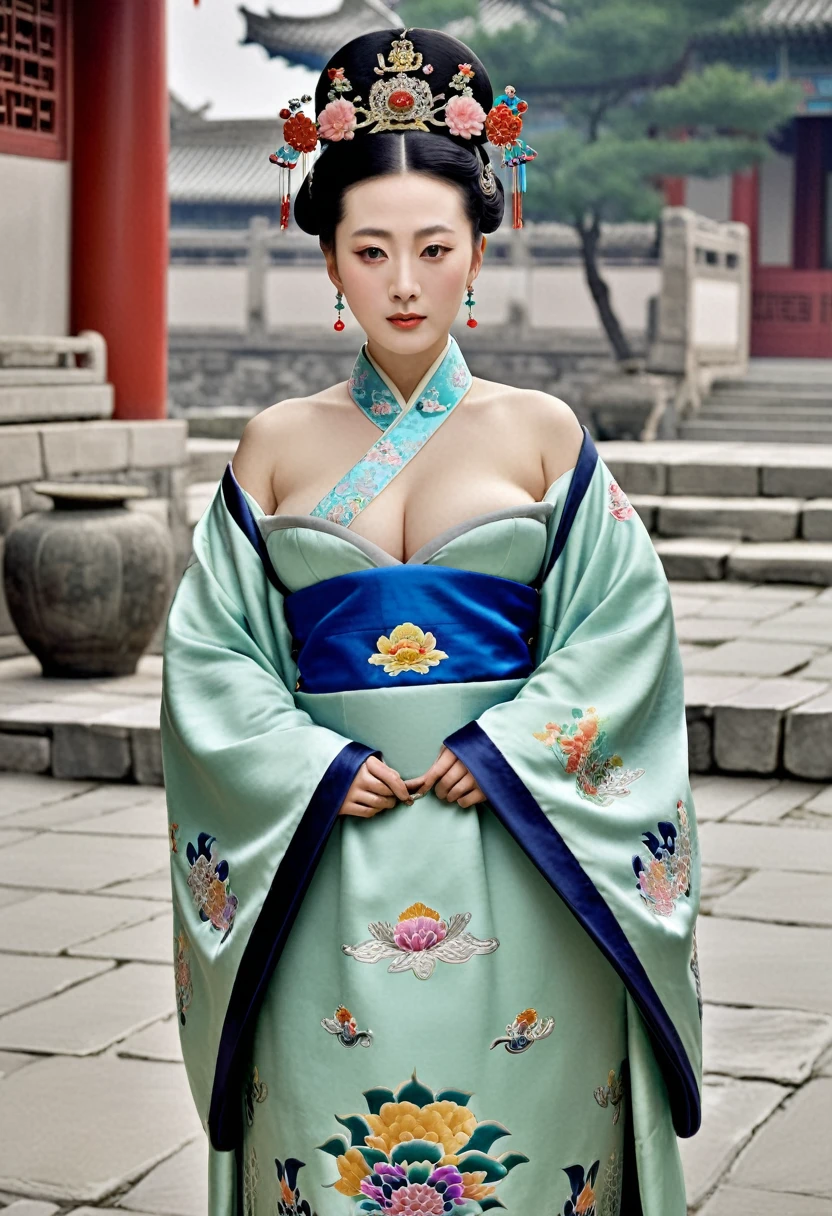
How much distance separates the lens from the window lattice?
854cm

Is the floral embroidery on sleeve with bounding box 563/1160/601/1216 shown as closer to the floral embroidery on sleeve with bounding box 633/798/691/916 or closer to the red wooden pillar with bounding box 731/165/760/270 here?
the floral embroidery on sleeve with bounding box 633/798/691/916

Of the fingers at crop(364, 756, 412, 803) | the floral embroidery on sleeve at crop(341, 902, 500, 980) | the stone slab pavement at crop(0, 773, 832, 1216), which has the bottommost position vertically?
the stone slab pavement at crop(0, 773, 832, 1216)

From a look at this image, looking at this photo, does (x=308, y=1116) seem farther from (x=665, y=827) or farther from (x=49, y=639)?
(x=49, y=639)

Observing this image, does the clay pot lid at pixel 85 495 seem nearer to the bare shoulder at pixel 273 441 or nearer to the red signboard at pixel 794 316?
the bare shoulder at pixel 273 441

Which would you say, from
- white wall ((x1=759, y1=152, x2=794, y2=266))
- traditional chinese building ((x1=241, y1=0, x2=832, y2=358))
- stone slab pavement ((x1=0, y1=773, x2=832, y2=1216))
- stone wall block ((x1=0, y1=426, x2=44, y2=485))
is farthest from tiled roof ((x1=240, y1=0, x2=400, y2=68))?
stone slab pavement ((x1=0, y1=773, x2=832, y2=1216))

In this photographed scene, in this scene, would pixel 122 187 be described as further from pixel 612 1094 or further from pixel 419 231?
pixel 612 1094

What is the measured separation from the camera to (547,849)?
6.84 feet

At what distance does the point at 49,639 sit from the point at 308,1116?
5.57 m

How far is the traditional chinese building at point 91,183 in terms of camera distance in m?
8.73

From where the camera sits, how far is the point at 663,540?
11.1 m

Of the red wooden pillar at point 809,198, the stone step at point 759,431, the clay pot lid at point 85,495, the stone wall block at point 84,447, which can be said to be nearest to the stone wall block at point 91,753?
the clay pot lid at point 85,495

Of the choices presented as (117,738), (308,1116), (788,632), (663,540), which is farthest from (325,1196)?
(663,540)

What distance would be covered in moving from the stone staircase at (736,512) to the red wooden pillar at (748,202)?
43.2ft

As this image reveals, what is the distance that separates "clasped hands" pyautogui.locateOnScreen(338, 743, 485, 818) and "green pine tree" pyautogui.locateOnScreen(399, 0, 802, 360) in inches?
835
